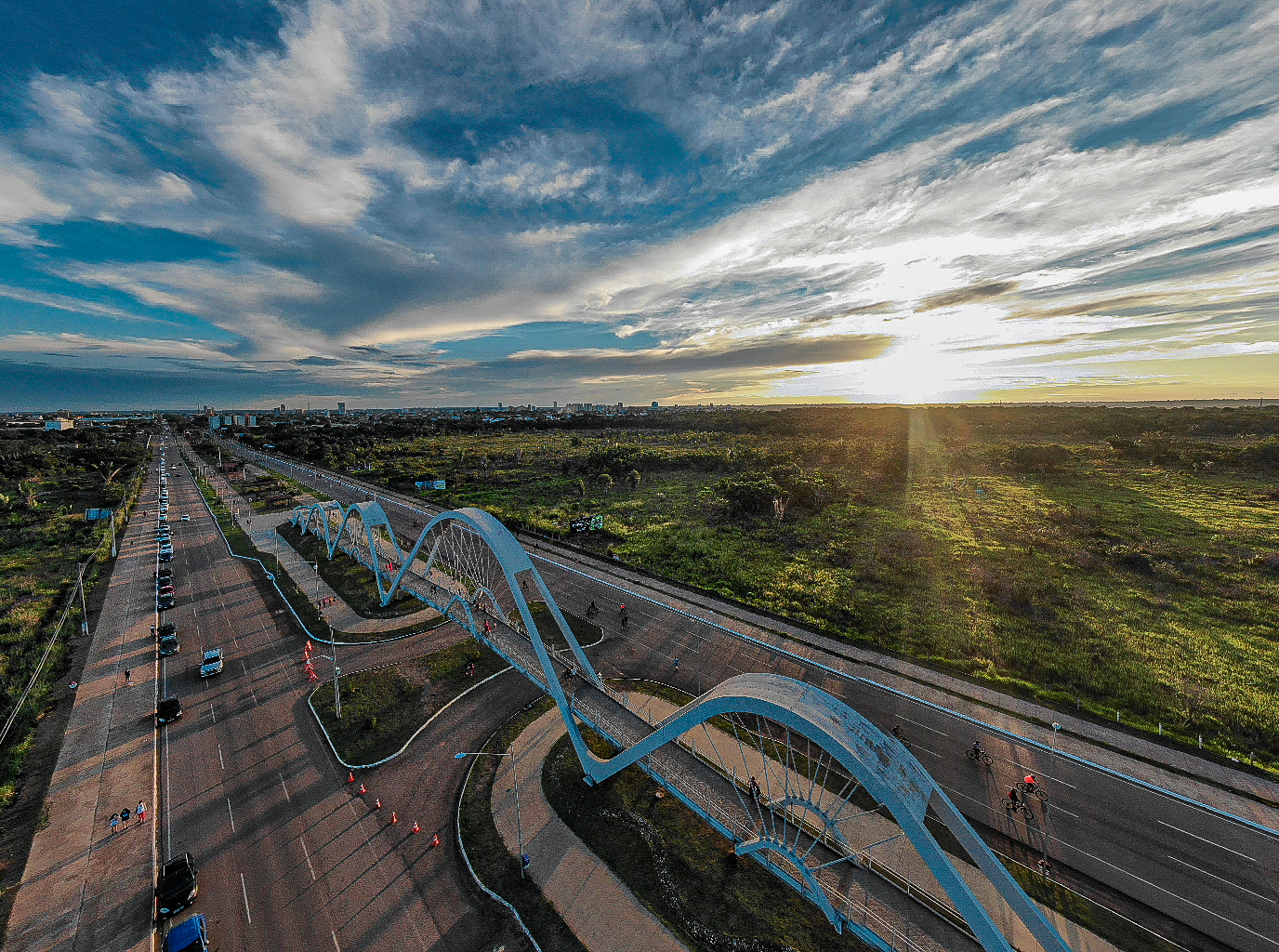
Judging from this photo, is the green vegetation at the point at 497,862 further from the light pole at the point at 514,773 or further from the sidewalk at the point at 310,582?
the sidewalk at the point at 310,582

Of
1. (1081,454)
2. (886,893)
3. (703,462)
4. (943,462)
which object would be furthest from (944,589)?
(1081,454)

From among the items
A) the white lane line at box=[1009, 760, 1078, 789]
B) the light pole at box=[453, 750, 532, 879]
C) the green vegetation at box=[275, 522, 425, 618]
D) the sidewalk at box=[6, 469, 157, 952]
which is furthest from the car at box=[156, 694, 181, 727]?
the white lane line at box=[1009, 760, 1078, 789]

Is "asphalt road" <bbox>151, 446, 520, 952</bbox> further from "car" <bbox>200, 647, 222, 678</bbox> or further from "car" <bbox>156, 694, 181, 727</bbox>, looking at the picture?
"car" <bbox>156, 694, 181, 727</bbox>

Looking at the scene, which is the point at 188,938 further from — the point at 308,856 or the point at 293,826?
the point at 293,826

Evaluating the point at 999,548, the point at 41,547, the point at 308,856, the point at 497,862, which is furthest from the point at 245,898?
the point at 999,548

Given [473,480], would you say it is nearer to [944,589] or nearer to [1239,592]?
[944,589]
